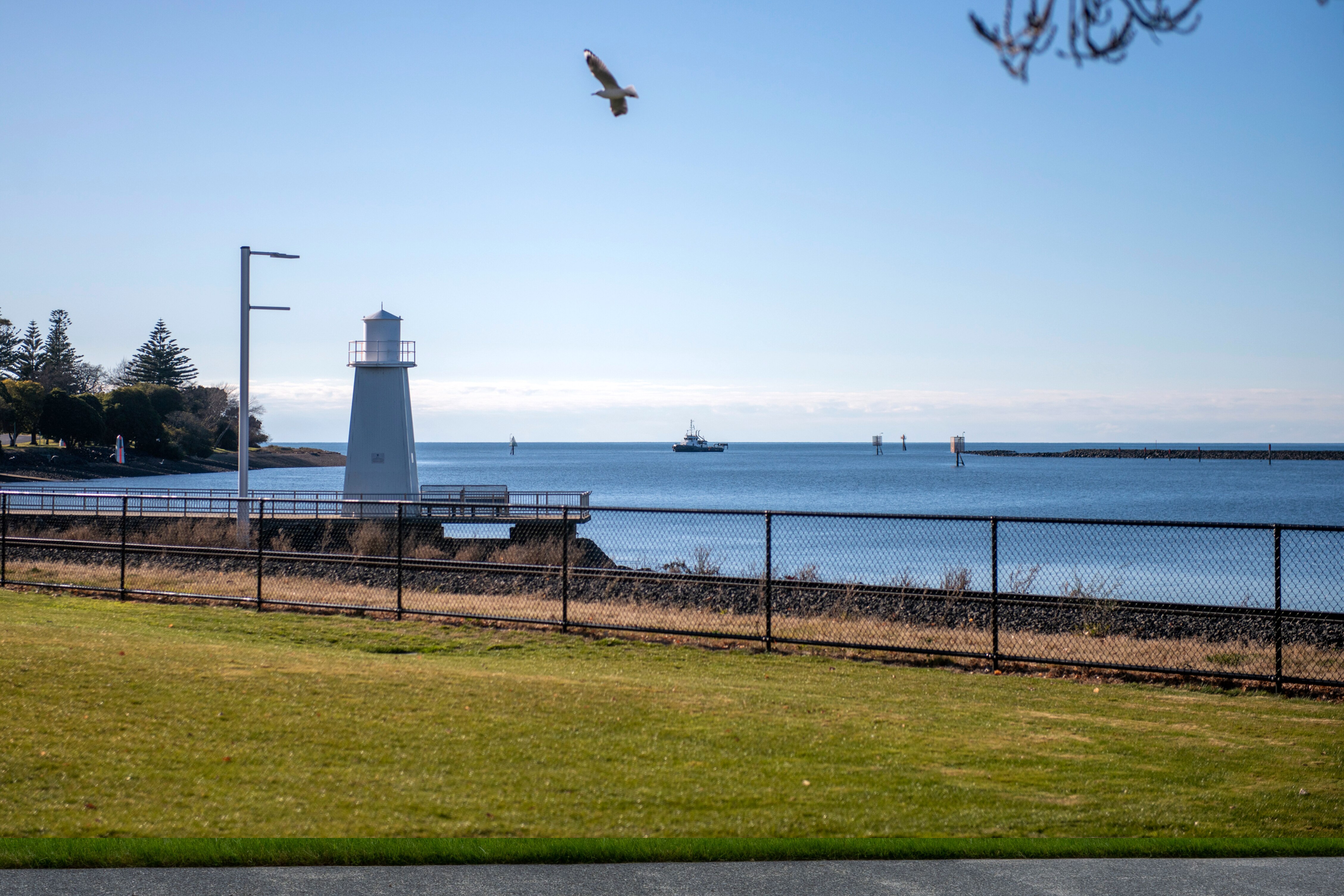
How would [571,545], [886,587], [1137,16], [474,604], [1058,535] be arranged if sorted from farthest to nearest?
[1058,535] < [571,545] < [886,587] < [474,604] < [1137,16]

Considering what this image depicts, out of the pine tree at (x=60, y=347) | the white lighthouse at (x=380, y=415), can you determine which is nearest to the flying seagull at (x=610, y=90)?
the white lighthouse at (x=380, y=415)

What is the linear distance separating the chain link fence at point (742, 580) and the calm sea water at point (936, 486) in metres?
8.64

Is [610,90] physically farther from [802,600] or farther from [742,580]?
[802,600]

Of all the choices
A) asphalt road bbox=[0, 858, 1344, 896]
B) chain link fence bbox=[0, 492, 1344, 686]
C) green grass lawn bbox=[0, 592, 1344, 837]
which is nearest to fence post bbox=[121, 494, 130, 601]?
chain link fence bbox=[0, 492, 1344, 686]

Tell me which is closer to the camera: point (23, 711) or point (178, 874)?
point (178, 874)

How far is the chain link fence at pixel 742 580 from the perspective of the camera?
13.2 m

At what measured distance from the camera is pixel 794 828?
6.41m

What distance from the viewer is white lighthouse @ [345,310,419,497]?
37969 millimetres

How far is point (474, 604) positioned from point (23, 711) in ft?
29.6

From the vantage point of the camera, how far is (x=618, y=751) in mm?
7977

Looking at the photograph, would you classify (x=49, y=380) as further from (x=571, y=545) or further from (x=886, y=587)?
(x=886, y=587)

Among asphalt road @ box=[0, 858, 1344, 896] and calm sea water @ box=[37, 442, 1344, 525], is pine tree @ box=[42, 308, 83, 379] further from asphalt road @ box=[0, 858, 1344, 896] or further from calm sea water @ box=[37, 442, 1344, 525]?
asphalt road @ box=[0, 858, 1344, 896]

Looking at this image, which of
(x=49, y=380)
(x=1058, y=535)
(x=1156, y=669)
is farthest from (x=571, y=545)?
(x=49, y=380)

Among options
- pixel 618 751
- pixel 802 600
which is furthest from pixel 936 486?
pixel 618 751
